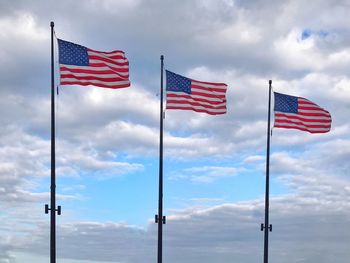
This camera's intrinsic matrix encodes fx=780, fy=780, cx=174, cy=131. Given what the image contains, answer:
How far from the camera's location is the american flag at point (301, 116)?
50.8m

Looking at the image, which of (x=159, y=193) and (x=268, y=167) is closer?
(x=159, y=193)

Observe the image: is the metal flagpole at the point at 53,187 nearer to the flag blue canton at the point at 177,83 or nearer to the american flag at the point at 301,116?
the flag blue canton at the point at 177,83

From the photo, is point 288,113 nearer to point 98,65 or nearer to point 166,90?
point 166,90

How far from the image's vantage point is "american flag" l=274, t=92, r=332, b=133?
5084 centimetres

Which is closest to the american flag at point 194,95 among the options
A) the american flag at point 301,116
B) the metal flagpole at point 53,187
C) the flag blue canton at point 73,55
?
the american flag at point 301,116

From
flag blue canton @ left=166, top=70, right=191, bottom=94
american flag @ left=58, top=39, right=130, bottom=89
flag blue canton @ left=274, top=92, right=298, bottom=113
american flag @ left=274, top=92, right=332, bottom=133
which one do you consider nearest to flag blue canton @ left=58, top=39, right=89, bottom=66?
american flag @ left=58, top=39, right=130, bottom=89

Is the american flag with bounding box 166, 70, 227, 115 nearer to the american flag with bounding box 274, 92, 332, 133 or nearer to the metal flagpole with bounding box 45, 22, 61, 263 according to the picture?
the american flag with bounding box 274, 92, 332, 133

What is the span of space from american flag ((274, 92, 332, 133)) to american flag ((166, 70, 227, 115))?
201 inches

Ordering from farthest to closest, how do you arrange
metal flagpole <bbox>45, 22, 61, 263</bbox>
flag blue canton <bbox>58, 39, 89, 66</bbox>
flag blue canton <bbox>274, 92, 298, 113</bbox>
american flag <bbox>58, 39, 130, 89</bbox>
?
flag blue canton <bbox>274, 92, 298, 113</bbox>, flag blue canton <bbox>58, 39, 89, 66</bbox>, american flag <bbox>58, 39, 130, 89</bbox>, metal flagpole <bbox>45, 22, 61, 263</bbox>

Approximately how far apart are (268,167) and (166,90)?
9.60m

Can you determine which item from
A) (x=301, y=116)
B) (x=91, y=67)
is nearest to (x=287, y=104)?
(x=301, y=116)

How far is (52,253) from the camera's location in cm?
4044

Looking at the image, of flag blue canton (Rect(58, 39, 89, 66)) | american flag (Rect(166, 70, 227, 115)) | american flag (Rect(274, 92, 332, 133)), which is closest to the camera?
flag blue canton (Rect(58, 39, 89, 66))

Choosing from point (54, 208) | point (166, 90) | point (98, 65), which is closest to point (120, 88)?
point (98, 65)
